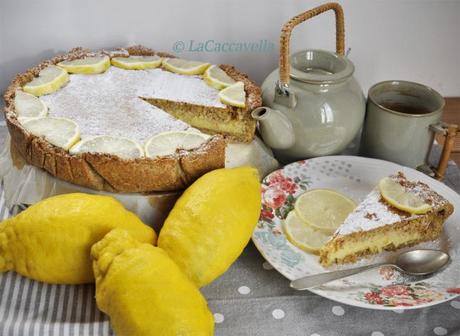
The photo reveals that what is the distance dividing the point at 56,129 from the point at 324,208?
651 millimetres

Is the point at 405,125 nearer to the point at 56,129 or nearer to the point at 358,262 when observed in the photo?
the point at 358,262

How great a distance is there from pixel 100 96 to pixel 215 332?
2.23ft

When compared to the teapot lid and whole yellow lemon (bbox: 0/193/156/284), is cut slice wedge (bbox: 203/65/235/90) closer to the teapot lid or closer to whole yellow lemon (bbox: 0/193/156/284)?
the teapot lid

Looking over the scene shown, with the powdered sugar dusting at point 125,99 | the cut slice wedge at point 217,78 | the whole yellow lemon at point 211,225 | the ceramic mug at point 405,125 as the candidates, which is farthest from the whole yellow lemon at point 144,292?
the ceramic mug at point 405,125

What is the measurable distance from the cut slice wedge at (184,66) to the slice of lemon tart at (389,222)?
58cm

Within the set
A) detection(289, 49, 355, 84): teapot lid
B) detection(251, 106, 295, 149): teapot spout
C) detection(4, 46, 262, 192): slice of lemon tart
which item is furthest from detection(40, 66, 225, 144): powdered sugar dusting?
detection(289, 49, 355, 84): teapot lid

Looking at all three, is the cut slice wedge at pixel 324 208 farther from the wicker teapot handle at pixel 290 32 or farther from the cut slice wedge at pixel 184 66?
the cut slice wedge at pixel 184 66

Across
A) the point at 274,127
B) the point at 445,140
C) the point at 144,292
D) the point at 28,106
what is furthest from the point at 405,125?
the point at 28,106

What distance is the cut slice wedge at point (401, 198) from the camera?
1209 mm

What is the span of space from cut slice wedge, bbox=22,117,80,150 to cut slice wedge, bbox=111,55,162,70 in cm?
30

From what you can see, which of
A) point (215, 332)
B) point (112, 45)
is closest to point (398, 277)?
point (215, 332)

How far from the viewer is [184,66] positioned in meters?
1.49

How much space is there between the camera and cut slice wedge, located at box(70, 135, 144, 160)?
1170 millimetres

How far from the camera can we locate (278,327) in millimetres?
1032
